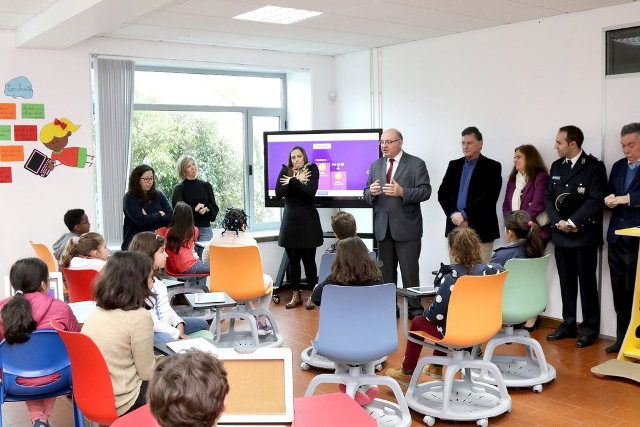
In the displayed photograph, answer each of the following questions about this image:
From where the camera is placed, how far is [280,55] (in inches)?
310

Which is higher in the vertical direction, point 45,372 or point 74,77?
point 74,77

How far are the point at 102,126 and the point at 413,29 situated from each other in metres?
3.18

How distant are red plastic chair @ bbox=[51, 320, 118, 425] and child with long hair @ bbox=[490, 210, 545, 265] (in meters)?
2.86

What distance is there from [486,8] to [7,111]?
168 inches

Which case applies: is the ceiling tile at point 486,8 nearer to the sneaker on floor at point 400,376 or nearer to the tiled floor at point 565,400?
the tiled floor at point 565,400

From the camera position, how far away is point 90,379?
2.85 metres

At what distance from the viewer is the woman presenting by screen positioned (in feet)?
22.5

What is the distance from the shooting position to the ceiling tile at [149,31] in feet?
20.5

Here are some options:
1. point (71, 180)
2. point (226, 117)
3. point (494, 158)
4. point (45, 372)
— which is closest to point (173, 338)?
point (45, 372)

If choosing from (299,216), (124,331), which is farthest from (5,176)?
(124,331)

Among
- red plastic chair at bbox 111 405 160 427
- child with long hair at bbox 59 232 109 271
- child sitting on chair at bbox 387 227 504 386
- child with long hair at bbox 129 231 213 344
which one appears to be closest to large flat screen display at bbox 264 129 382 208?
child with long hair at bbox 59 232 109 271

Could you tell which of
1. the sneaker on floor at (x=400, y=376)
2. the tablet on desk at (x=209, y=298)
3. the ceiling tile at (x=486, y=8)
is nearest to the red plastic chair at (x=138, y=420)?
the tablet on desk at (x=209, y=298)

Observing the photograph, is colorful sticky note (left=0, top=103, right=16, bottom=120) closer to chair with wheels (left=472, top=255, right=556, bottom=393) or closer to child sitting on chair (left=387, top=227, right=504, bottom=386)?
child sitting on chair (left=387, top=227, right=504, bottom=386)

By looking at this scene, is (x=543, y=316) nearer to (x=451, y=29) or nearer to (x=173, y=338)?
(x=451, y=29)
